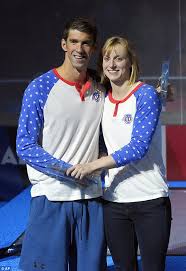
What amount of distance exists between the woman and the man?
0.19 ft

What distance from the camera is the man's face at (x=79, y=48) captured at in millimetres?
2137

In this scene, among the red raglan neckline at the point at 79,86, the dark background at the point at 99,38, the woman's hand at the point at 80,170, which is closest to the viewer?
the woman's hand at the point at 80,170

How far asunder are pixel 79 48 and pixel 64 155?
40 cm

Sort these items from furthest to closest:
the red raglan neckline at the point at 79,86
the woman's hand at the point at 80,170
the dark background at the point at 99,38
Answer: the dark background at the point at 99,38
the red raglan neckline at the point at 79,86
the woman's hand at the point at 80,170

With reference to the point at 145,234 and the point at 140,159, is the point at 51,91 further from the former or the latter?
the point at 145,234

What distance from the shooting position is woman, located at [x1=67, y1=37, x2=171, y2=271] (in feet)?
7.00

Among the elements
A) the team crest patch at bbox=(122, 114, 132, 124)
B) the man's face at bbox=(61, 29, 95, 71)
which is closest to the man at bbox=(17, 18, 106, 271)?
the man's face at bbox=(61, 29, 95, 71)

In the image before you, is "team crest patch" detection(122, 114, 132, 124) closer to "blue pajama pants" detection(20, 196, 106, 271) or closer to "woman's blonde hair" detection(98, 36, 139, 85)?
"woman's blonde hair" detection(98, 36, 139, 85)

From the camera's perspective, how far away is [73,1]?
19.3 feet

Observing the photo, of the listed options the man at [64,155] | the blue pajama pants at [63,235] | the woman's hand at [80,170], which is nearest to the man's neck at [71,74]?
the man at [64,155]

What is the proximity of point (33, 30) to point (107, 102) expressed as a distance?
12.9 feet

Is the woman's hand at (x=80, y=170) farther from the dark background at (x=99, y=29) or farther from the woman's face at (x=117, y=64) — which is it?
the dark background at (x=99, y=29)

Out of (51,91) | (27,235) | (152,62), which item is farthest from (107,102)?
(152,62)

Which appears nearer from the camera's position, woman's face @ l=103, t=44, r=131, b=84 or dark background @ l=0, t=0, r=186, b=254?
woman's face @ l=103, t=44, r=131, b=84
